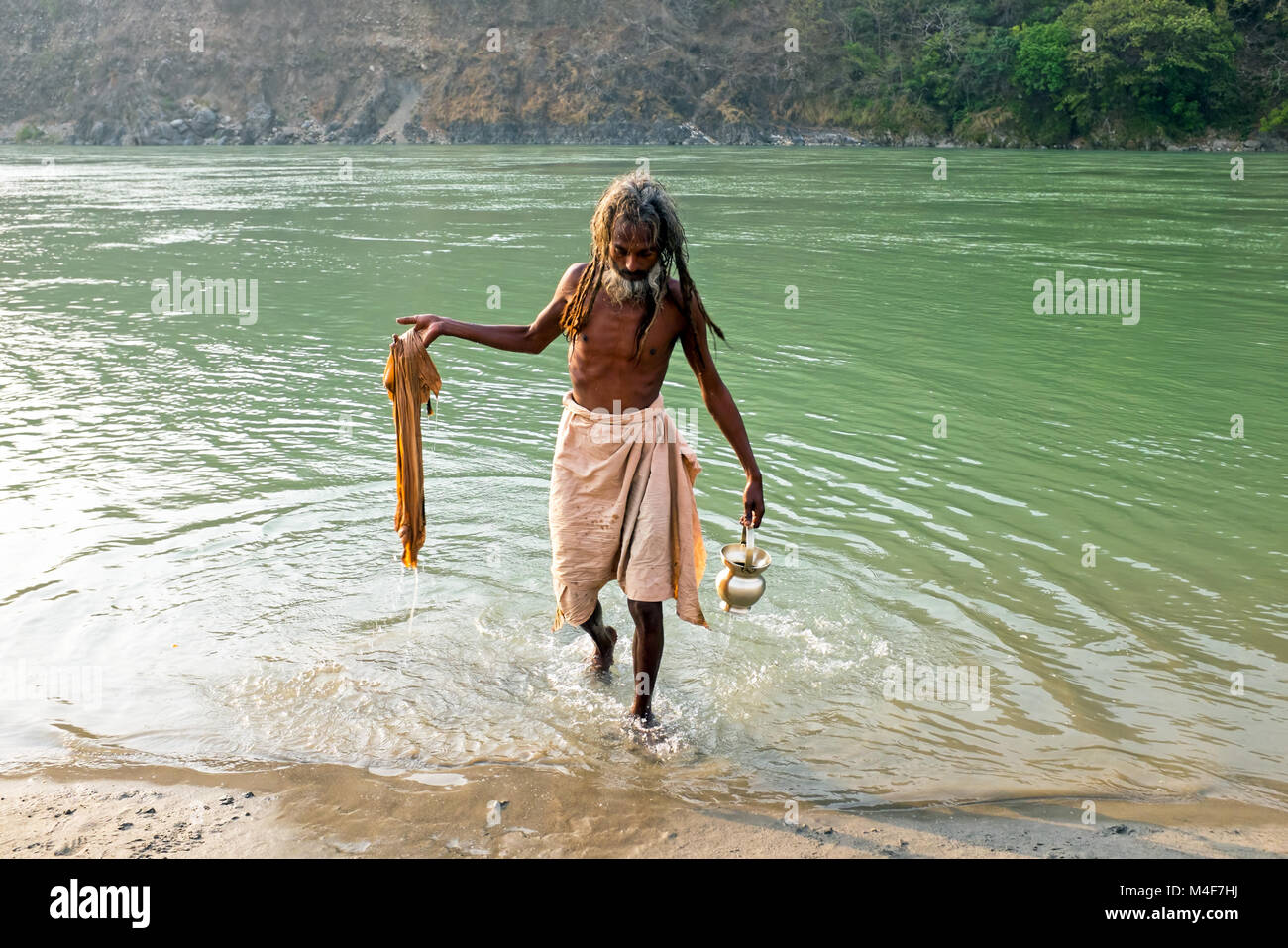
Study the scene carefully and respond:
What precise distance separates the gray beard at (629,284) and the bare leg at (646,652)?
109 centimetres

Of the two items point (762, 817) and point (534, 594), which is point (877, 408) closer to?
point (534, 594)

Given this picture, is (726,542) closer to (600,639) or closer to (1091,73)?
(600,639)

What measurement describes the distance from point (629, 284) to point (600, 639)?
59.5 inches

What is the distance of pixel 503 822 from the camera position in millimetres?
3600

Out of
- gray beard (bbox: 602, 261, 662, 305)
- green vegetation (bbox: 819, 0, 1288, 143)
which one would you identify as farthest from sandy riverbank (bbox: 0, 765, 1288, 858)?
green vegetation (bbox: 819, 0, 1288, 143)

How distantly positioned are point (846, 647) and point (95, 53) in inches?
3276

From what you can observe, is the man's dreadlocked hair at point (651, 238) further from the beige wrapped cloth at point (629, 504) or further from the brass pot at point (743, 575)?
the brass pot at point (743, 575)

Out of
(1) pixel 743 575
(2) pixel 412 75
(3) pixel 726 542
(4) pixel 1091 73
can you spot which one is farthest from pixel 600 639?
(2) pixel 412 75

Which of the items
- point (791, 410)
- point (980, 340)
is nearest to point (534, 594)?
point (791, 410)

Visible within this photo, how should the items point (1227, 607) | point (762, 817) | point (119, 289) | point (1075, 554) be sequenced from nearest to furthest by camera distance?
point (762, 817)
point (1227, 607)
point (1075, 554)
point (119, 289)

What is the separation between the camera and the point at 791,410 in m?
8.72

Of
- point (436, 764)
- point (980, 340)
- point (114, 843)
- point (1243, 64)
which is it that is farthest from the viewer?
point (1243, 64)

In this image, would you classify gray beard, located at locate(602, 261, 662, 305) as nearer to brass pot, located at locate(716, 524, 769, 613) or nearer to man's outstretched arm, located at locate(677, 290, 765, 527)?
man's outstretched arm, located at locate(677, 290, 765, 527)

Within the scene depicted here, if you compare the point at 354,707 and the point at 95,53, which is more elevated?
the point at 95,53
